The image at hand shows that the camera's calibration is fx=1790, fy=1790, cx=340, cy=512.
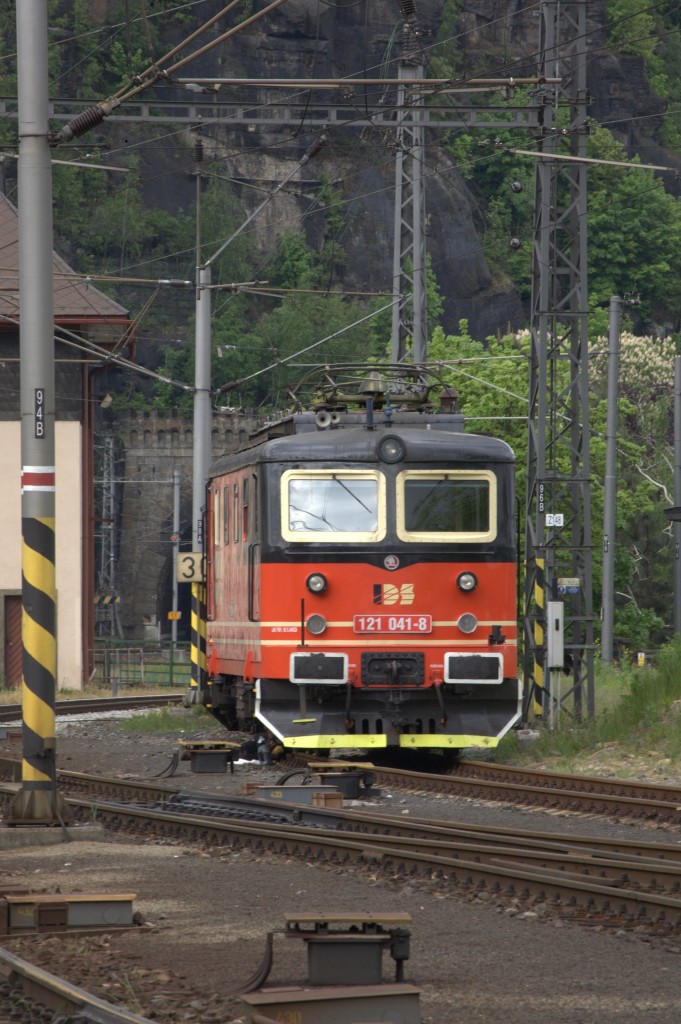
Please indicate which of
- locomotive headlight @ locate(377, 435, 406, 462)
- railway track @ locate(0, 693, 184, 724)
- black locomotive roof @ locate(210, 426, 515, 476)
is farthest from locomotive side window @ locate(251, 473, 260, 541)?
railway track @ locate(0, 693, 184, 724)

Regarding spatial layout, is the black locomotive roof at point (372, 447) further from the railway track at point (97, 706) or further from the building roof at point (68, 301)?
the building roof at point (68, 301)

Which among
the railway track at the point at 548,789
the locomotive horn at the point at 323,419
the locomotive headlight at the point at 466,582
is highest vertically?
the locomotive horn at the point at 323,419

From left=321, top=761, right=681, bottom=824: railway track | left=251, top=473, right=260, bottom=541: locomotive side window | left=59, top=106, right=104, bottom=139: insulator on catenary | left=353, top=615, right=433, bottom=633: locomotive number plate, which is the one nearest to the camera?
left=59, top=106, right=104, bottom=139: insulator on catenary

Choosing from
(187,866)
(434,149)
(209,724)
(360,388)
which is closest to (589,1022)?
(187,866)

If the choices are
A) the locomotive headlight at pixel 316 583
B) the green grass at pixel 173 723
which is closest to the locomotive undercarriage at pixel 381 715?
the locomotive headlight at pixel 316 583

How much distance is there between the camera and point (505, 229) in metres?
106

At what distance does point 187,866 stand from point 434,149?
313ft

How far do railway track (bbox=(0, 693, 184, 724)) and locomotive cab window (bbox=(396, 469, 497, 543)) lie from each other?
15091 millimetres

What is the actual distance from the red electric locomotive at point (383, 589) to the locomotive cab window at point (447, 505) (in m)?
0.01

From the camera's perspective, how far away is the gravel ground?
707 centimetres

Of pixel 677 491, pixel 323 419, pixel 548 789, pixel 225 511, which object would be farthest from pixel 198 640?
pixel 677 491

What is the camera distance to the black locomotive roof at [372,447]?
18.2 meters

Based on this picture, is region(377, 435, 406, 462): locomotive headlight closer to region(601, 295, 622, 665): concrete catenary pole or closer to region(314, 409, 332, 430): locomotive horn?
region(314, 409, 332, 430): locomotive horn

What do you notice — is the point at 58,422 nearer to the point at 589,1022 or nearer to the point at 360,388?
the point at 360,388
